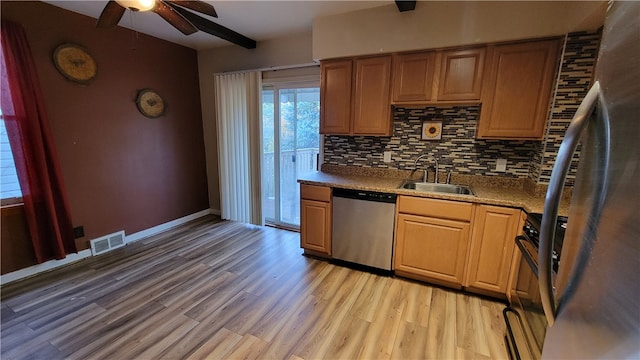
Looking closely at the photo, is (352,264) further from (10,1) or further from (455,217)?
(10,1)

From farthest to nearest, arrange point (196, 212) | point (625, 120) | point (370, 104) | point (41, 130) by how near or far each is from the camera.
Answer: point (196, 212) → point (370, 104) → point (41, 130) → point (625, 120)

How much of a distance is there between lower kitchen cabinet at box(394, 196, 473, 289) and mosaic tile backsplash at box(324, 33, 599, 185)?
63cm

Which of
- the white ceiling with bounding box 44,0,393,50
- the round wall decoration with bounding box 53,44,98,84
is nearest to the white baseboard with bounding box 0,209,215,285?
the round wall decoration with bounding box 53,44,98,84

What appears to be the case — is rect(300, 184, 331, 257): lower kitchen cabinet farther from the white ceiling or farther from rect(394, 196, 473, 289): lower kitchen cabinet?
the white ceiling

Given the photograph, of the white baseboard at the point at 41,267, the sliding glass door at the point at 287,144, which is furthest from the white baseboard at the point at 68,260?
the sliding glass door at the point at 287,144

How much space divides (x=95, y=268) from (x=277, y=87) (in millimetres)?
2832

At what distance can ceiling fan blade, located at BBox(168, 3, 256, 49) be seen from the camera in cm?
272

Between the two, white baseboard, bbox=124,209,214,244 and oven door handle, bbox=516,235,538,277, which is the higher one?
oven door handle, bbox=516,235,538,277

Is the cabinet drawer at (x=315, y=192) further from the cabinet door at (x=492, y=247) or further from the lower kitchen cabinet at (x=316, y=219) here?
the cabinet door at (x=492, y=247)

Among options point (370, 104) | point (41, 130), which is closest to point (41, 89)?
point (41, 130)

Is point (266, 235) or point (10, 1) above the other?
point (10, 1)

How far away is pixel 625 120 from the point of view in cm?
50

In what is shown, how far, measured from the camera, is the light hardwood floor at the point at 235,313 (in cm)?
176

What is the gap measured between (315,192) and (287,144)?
1.14 m
